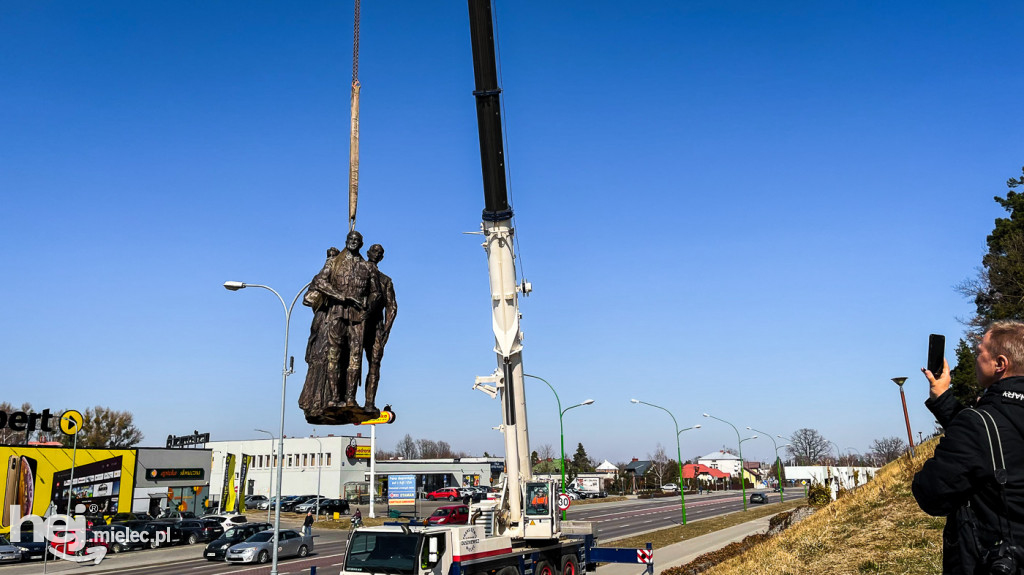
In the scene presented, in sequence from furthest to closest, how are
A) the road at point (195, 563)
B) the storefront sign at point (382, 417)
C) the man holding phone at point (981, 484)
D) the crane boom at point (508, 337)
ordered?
the road at point (195, 563), the crane boom at point (508, 337), the storefront sign at point (382, 417), the man holding phone at point (981, 484)

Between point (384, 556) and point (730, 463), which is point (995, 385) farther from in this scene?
point (730, 463)

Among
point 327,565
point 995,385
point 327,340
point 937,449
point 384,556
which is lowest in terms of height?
point 327,565

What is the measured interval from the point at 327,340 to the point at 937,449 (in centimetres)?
554

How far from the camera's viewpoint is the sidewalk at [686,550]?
81.2 feet

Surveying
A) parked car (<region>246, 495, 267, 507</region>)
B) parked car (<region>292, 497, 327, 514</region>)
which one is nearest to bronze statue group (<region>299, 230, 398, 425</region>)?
parked car (<region>292, 497, 327, 514</region>)

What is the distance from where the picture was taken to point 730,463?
177500 mm

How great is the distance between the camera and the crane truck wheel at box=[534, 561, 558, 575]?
17641 mm

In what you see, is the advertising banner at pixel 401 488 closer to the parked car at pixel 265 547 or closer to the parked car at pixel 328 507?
the parked car at pixel 328 507

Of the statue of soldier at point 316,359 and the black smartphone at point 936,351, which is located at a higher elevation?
the statue of soldier at point 316,359

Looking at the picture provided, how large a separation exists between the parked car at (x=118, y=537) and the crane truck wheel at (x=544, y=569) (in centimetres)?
2922

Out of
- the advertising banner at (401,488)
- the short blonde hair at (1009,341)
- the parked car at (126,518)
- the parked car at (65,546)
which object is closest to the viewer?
the short blonde hair at (1009,341)

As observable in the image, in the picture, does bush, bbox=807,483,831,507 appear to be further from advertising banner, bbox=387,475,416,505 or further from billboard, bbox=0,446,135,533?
billboard, bbox=0,446,135,533

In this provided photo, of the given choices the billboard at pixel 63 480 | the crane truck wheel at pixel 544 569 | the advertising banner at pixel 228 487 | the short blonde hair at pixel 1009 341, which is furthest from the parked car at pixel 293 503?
the short blonde hair at pixel 1009 341

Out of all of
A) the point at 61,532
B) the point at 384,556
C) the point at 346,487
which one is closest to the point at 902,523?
the point at 384,556
